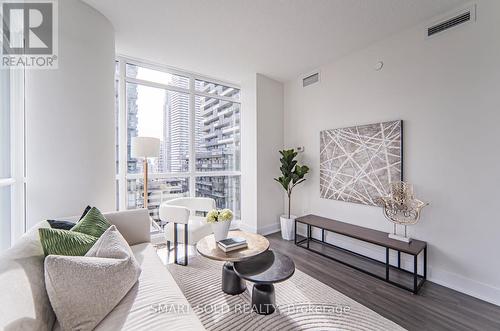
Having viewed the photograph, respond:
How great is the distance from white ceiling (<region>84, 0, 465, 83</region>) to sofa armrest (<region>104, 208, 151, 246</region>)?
86.5 inches

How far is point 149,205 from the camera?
3510 millimetres

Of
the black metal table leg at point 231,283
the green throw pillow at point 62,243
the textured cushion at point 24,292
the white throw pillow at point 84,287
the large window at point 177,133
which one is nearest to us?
the textured cushion at point 24,292

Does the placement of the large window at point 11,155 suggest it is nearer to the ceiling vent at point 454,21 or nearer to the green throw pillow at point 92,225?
the green throw pillow at point 92,225

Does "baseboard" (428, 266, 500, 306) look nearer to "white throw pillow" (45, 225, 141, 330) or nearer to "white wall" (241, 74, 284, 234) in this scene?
"white wall" (241, 74, 284, 234)

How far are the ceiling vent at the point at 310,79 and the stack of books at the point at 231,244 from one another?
9.89 feet

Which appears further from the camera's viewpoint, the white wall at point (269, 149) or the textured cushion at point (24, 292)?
the white wall at point (269, 149)

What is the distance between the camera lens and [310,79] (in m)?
3.81

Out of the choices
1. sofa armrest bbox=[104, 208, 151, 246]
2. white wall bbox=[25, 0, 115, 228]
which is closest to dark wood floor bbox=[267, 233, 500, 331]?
sofa armrest bbox=[104, 208, 151, 246]

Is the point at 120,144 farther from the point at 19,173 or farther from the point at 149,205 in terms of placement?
the point at 19,173

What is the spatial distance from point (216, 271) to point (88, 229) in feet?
5.01

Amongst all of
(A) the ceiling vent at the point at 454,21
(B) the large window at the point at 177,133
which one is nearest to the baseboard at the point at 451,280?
(B) the large window at the point at 177,133

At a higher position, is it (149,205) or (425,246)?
(149,205)

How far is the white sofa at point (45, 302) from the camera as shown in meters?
0.86

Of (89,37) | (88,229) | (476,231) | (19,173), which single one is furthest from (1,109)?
(476,231)
